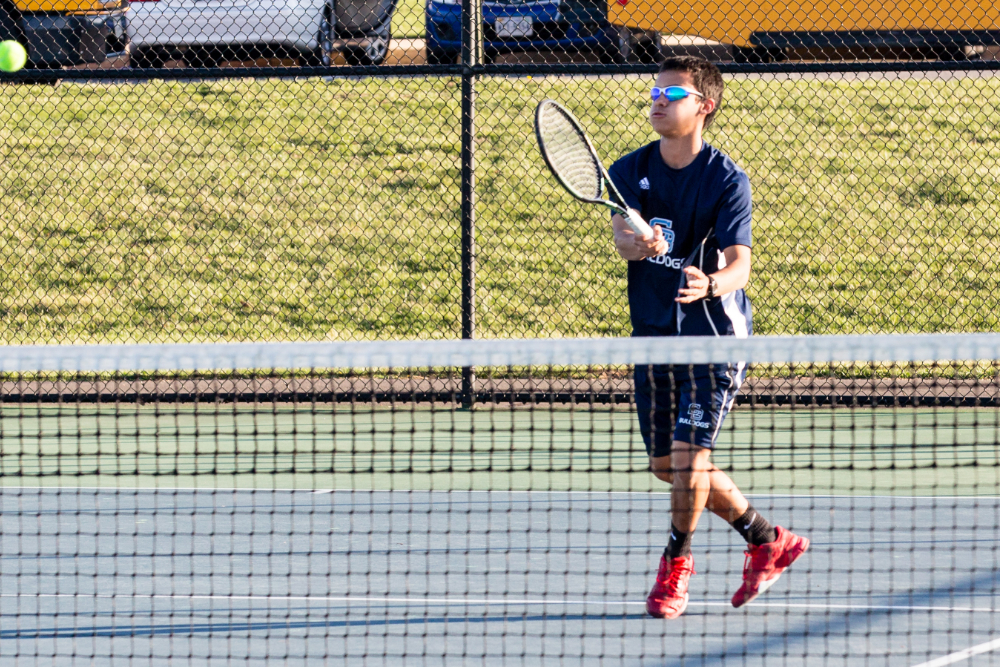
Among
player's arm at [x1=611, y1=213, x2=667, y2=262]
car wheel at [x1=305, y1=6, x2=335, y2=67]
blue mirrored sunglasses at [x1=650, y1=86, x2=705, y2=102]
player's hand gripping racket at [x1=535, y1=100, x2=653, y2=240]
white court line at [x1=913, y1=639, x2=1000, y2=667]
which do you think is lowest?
white court line at [x1=913, y1=639, x2=1000, y2=667]

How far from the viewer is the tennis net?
310 cm

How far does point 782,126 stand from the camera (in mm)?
10688

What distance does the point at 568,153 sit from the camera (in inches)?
155

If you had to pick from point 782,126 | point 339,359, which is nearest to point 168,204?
point 782,126

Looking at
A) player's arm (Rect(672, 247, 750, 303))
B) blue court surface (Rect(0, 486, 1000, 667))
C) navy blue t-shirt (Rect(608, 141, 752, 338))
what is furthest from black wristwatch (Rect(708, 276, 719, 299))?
blue court surface (Rect(0, 486, 1000, 667))

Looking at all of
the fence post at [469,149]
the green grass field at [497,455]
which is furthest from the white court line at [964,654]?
the fence post at [469,149]

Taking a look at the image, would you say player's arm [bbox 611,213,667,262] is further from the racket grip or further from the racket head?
the racket head

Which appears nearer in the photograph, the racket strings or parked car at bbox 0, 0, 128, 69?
the racket strings

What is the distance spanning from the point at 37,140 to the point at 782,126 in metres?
6.36

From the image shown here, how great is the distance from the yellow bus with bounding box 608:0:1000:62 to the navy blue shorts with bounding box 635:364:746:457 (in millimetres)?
4884

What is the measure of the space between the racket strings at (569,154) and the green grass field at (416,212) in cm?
472

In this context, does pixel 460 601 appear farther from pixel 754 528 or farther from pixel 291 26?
pixel 291 26

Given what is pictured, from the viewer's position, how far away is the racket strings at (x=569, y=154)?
3.86 metres

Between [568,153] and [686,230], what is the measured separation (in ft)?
1.49
